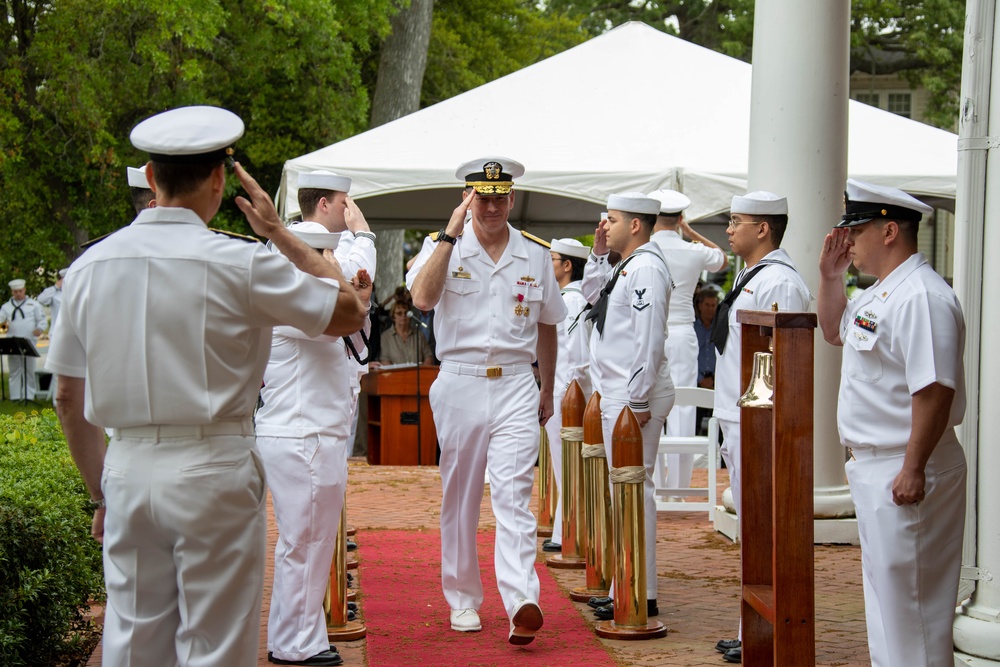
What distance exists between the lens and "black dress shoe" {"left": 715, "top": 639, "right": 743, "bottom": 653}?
6.11 m

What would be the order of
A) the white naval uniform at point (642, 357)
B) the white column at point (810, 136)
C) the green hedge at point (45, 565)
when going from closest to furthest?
1. the green hedge at point (45, 565)
2. the white naval uniform at point (642, 357)
3. the white column at point (810, 136)

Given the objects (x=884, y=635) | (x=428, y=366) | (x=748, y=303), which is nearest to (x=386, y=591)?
(x=748, y=303)

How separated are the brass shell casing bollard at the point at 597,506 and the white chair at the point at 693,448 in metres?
2.34

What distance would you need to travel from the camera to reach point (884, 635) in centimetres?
460

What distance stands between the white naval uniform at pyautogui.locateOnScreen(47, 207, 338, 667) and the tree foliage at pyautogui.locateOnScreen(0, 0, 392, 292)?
702 inches

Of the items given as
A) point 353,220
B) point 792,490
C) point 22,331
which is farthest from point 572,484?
point 22,331

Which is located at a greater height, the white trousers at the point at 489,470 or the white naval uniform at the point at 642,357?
the white naval uniform at the point at 642,357

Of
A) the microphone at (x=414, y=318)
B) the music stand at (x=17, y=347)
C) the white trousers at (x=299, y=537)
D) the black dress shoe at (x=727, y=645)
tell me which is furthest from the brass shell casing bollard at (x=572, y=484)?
the music stand at (x=17, y=347)

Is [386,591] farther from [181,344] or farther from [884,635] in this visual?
[181,344]

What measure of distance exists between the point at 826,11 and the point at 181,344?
254 inches

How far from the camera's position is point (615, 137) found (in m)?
11.5

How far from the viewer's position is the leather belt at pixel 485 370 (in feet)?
→ 21.1

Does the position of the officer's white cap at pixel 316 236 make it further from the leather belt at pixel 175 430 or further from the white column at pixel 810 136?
the white column at pixel 810 136

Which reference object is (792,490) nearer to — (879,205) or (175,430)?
(879,205)
